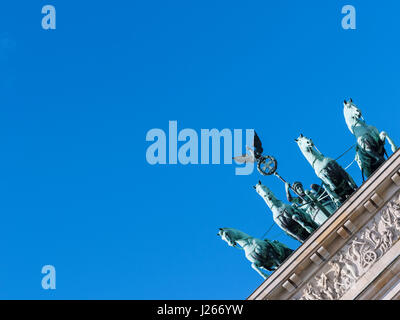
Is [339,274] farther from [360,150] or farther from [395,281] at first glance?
[360,150]

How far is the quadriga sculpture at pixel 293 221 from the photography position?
102ft

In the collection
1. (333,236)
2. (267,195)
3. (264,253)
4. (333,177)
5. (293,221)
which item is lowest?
(333,236)

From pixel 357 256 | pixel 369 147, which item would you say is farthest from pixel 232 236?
pixel 357 256

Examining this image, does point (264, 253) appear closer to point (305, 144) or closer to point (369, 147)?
point (305, 144)

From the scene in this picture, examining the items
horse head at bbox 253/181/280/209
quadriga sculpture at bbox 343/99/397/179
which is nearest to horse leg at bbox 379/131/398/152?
quadriga sculpture at bbox 343/99/397/179

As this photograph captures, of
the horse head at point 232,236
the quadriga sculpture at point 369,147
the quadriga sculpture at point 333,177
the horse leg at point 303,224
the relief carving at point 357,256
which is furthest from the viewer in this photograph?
the horse head at point 232,236

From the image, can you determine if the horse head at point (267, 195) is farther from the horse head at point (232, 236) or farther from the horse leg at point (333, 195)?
the horse leg at point (333, 195)

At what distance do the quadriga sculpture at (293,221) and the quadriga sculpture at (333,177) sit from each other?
1250 millimetres

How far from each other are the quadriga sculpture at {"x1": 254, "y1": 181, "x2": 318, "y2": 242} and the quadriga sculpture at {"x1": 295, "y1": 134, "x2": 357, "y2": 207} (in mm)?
1250

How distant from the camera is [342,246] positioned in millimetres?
26672

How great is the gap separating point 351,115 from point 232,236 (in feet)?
20.5

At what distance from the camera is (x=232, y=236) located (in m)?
32.4

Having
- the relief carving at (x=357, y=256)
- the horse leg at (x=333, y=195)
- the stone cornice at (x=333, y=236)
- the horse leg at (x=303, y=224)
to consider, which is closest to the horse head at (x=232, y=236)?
the horse leg at (x=303, y=224)
